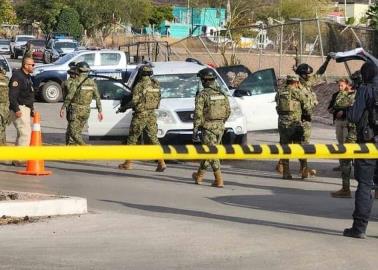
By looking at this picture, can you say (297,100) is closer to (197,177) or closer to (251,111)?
(197,177)

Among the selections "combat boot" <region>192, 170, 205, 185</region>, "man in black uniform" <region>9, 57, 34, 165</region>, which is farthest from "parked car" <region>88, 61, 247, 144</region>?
"combat boot" <region>192, 170, 205, 185</region>

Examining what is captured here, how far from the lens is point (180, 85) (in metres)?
16.0

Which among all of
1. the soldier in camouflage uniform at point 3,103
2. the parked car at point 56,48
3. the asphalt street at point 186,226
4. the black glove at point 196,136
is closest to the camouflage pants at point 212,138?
the black glove at point 196,136

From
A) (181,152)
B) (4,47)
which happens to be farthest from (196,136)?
(4,47)

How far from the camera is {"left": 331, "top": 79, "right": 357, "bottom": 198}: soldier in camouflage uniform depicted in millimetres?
11453

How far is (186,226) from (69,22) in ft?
202

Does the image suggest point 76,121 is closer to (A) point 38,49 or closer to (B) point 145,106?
(B) point 145,106

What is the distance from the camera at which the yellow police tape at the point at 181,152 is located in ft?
22.4

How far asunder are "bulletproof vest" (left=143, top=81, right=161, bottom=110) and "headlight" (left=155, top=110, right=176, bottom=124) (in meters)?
1.15

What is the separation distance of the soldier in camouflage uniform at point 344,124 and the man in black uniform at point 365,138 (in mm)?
2433

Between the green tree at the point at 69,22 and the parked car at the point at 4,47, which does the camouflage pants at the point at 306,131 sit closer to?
the parked car at the point at 4,47

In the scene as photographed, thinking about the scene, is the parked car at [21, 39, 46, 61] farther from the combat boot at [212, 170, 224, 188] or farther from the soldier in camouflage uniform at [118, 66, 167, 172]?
the combat boot at [212, 170, 224, 188]

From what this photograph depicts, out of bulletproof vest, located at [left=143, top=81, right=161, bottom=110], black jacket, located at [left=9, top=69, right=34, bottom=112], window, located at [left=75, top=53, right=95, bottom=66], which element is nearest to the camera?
bulletproof vest, located at [left=143, top=81, right=161, bottom=110]

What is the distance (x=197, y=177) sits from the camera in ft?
41.6
